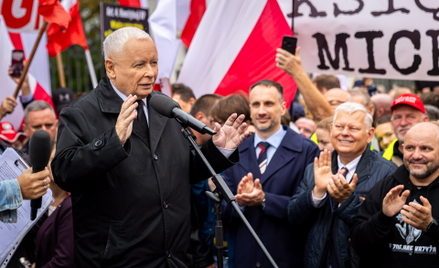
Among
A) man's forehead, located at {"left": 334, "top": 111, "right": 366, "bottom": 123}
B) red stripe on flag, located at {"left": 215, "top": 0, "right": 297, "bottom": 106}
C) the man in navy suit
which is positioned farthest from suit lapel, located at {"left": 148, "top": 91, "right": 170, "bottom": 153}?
red stripe on flag, located at {"left": 215, "top": 0, "right": 297, "bottom": 106}

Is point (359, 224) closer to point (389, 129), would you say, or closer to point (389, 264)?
point (389, 264)

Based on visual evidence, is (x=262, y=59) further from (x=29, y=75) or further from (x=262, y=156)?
(x=29, y=75)

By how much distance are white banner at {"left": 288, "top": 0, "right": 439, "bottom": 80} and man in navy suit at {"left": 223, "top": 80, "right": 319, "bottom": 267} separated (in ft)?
3.93

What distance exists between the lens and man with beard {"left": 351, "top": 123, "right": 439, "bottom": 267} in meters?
4.08

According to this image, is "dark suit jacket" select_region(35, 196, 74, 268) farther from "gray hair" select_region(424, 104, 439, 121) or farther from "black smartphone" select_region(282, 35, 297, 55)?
"gray hair" select_region(424, 104, 439, 121)

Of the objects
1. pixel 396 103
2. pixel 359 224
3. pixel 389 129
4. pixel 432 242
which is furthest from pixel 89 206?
pixel 389 129

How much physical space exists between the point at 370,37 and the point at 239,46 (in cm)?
146

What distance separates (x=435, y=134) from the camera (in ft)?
14.5

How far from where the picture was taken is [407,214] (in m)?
4.01

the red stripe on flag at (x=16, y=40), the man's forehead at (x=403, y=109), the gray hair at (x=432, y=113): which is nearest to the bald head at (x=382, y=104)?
the gray hair at (x=432, y=113)

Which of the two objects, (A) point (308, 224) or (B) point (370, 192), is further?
(A) point (308, 224)

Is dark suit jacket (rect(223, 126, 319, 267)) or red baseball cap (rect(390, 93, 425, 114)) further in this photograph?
red baseball cap (rect(390, 93, 425, 114))

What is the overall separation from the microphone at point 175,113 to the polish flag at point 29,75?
17.1 feet

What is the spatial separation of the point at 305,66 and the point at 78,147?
3746 mm
